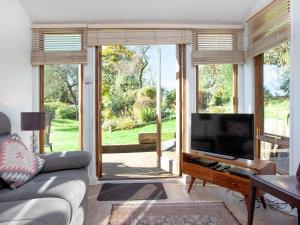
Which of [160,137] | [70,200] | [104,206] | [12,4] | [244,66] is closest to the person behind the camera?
[70,200]

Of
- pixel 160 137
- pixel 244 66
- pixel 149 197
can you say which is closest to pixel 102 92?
pixel 160 137

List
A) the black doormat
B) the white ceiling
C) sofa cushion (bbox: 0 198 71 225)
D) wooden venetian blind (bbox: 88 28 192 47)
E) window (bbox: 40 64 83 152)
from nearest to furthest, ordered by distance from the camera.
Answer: sofa cushion (bbox: 0 198 71 225) → the black doormat → the white ceiling → wooden venetian blind (bbox: 88 28 192 47) → window (bbox: 40 64 83 152)

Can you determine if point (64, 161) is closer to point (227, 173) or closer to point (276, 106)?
point (227, 173)

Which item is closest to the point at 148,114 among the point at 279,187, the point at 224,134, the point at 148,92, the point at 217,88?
the point at 148,92

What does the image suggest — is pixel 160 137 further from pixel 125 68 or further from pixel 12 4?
pixel 12 4

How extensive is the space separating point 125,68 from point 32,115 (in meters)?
1.81

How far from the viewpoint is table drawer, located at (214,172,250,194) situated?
108 inches

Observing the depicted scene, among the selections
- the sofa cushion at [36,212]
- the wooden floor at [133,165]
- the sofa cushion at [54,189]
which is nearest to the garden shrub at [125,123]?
the wooden floor at [133,165]

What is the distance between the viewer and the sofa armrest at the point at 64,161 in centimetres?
266

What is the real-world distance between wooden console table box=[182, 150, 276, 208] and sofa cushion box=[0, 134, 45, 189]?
5.84 feet

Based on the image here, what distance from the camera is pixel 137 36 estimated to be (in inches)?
148

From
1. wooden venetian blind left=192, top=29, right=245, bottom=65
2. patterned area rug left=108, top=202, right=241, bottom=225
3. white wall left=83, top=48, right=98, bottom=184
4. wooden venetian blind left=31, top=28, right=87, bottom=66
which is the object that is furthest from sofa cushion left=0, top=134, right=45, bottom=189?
wooden venetian blind left=192, top=29, right=245, bottom=65

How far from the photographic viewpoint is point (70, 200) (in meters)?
1.94

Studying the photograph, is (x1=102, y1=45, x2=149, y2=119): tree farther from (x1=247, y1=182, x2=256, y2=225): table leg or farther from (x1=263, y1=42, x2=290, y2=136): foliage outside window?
(x1=247, y1=182, x2=256, y2=225): table leg
